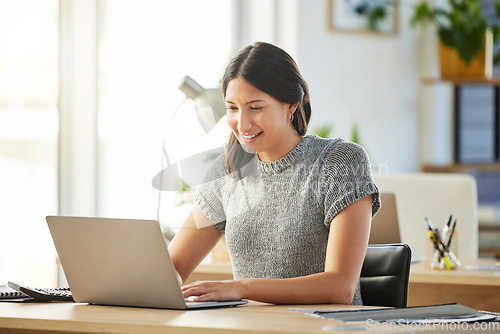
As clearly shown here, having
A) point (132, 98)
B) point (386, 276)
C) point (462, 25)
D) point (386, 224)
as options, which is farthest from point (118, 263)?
point (462, 25)

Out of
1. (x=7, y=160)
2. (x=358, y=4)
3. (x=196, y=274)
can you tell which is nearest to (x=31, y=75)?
(x=7, y=160)

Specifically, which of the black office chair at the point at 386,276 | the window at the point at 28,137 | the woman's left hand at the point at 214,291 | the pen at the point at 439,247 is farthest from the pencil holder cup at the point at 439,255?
the window at the point at 28,137

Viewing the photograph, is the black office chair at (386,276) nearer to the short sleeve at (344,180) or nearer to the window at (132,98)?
the short sleeve at (344,180)

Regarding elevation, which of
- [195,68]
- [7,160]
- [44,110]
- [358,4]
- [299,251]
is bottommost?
[299,251]

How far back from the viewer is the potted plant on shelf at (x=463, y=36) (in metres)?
4.40

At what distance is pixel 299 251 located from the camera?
175cm

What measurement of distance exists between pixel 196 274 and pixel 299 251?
857mm

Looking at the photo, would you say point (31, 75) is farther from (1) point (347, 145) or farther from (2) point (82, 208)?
(1) point (347, 145)

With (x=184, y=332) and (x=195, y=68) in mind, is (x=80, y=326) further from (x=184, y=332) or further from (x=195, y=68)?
(x=195, y=68)

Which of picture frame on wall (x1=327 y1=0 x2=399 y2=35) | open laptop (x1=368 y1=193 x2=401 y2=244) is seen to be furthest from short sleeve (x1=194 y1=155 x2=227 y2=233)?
picture frame on wall (x1=327 y1=0 x2=399 y2=35)

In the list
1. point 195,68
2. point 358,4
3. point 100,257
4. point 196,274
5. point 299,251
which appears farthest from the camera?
point 358,4

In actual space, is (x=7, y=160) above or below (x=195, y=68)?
below

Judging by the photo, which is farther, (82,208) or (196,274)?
(82,208)

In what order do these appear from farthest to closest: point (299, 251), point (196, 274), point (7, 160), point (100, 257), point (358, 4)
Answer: point (358, 4), point (7, 160), point (196, 274), point (299, 251), point (100, 257)
